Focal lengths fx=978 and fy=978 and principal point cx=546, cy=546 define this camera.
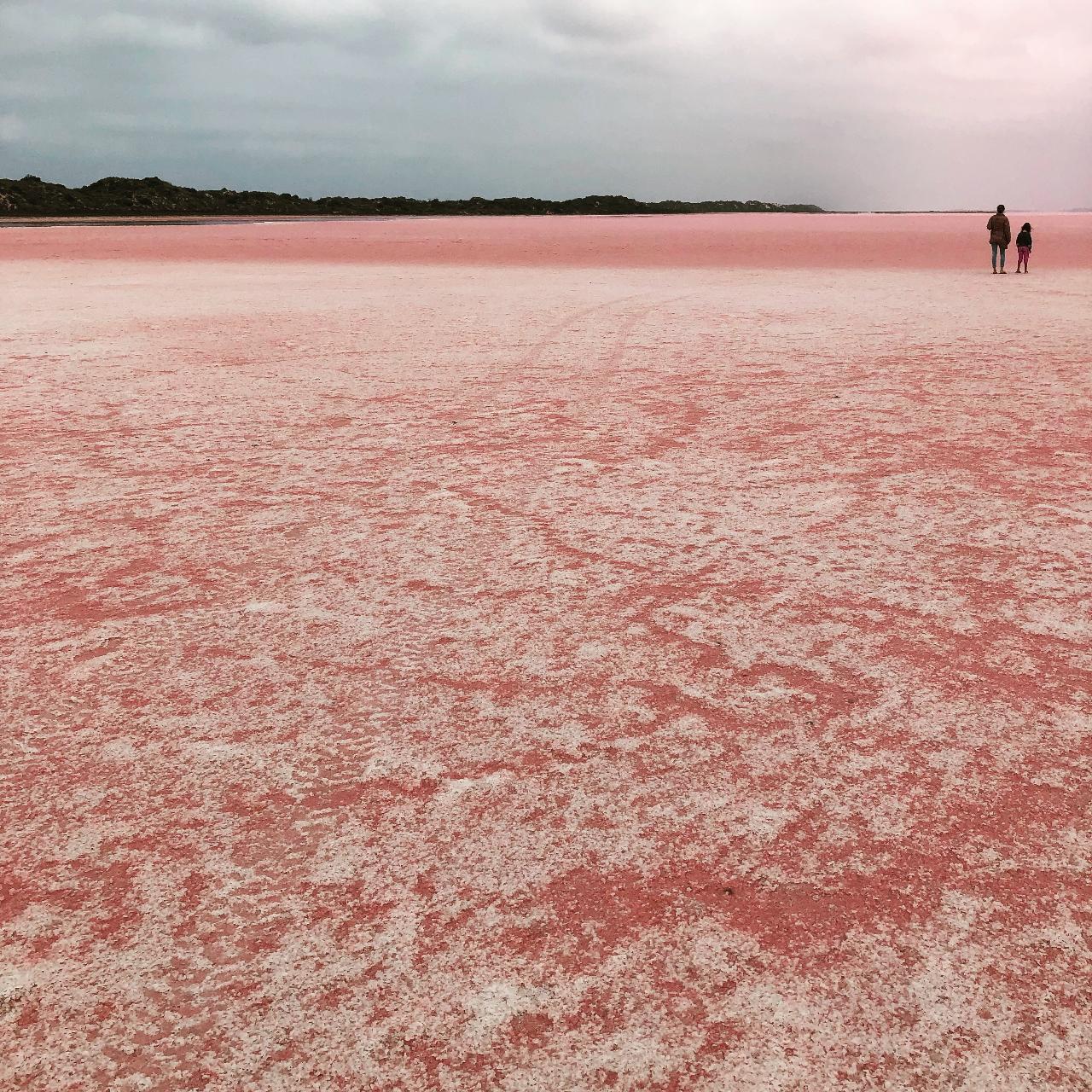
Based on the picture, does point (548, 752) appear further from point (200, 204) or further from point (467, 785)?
point (200, 204)

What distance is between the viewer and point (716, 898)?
1887 mm

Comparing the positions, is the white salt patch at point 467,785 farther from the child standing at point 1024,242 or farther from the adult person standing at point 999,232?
the child standing at point 1024,242

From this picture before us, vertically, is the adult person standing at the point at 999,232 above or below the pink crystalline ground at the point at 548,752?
above

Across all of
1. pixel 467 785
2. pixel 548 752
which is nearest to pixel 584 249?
pixel 548 752

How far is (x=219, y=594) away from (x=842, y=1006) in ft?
8.00

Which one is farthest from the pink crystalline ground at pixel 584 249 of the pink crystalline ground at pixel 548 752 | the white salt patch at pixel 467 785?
the white salt patch at pixel 467 785

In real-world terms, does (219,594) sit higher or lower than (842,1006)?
higher

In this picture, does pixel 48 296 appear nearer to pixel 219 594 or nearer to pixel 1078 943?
pixel 219 594

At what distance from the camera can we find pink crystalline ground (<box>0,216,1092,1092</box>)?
161 centimetres

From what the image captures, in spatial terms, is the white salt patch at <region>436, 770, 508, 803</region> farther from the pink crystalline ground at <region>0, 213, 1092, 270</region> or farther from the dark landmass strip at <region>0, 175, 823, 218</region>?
the dark landmass strip at <region>0, 175, 823, 218</region>

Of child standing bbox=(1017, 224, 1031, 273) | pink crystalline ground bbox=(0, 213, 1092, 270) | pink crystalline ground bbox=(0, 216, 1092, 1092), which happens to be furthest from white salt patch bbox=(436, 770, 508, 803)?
pink crystalline ground bbox=(0, 213, 1092, 270)

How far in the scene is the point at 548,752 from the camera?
2389mm

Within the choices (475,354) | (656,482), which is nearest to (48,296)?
(475,354)

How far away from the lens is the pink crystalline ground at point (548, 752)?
161 cm
